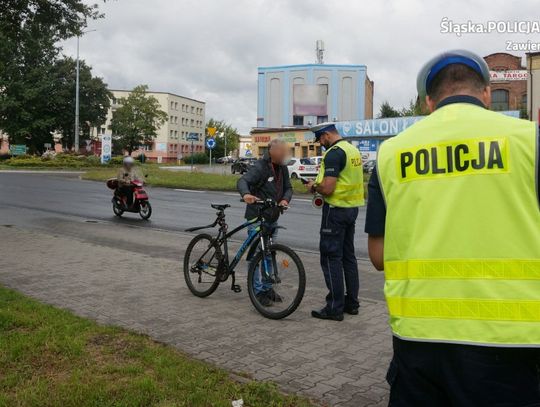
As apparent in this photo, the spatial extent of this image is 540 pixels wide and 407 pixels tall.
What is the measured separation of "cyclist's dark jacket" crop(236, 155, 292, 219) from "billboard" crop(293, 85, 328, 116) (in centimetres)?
6405

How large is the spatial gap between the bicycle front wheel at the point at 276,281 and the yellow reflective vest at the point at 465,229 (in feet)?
11.5

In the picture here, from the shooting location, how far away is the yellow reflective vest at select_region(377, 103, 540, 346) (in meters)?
1.72

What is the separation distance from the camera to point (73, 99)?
2697 inches

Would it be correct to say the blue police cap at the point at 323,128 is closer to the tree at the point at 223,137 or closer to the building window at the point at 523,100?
the building window at the point at 523,100

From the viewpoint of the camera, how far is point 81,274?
7.46 meters

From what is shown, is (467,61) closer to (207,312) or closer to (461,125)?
(461,125)

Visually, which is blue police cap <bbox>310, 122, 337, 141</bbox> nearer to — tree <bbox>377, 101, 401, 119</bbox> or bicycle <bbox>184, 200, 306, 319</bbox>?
bicycle <bbox>184, 200, 306, 319</bbox>

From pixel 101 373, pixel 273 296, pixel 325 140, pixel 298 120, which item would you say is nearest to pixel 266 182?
pixel 325 140

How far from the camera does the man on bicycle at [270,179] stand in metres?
5.84

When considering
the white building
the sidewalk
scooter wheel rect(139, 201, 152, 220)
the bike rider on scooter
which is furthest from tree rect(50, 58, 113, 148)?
the sidewalk

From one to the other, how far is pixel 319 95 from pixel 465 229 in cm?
6935

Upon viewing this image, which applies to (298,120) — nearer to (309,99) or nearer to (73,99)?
(309,99)

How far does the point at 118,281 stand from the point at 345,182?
10.6 ft

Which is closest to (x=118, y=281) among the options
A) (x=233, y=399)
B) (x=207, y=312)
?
(x=207, y=312)
